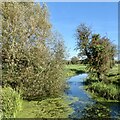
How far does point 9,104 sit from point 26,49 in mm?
5074

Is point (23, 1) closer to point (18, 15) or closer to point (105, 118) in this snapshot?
point (18, 15)

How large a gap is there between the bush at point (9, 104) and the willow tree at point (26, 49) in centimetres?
282

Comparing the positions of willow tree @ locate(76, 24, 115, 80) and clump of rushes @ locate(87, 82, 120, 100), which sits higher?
willow tree @ locate(76, 24, 115, 80)

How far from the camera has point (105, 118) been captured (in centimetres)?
1603

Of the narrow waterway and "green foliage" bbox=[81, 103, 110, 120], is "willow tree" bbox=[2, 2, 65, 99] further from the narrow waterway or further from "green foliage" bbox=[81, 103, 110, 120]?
"green foliage" bbox=[81, 103, 110, 120]

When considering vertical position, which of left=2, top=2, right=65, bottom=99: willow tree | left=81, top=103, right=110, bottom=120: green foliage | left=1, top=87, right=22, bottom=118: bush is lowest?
left=81, top=103, right=110, bottom=120: green foliage

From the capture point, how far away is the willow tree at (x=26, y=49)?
19.0m

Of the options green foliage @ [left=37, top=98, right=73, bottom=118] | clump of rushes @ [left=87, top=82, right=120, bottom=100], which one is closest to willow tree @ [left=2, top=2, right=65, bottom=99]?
green foliage @ [left=37, top=98, right=73, bottom=118]

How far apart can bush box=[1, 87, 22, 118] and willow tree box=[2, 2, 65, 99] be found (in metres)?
2.82

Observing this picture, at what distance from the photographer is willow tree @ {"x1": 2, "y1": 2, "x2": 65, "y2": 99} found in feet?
62.4

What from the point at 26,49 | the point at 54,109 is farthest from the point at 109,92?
the point at 26,49

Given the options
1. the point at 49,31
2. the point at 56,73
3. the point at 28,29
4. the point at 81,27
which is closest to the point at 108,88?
the point at 56,73

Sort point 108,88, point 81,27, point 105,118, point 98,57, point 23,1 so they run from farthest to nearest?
point 81,27 → point 98,57 → point 108,88 → point 23,1 → point 105,118

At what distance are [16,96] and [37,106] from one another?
2344mm
